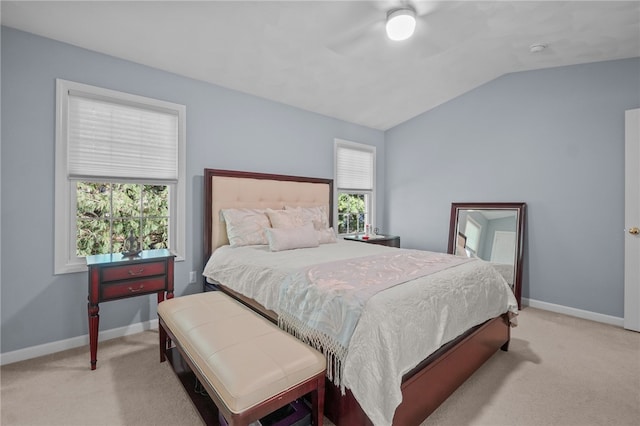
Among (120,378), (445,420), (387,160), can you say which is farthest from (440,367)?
(387,160)

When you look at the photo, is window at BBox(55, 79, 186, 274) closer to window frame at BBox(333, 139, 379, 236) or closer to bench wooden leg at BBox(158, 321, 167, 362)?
bench wooden leg at BBox(158, 321, 167, 362)

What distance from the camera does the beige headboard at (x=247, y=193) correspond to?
10.4 ft

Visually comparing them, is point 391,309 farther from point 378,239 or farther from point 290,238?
point 378,239

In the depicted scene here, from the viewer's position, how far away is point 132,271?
2.42m

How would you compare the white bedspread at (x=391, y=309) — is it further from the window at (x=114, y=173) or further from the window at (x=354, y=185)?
the window at (x=354, y=185)

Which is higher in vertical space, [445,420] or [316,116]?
[316,116]

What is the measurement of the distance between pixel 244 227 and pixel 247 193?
512 millimetres

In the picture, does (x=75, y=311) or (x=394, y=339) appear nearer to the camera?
(x=394, y=339)

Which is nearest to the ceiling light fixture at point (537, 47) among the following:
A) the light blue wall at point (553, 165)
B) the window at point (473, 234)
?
the light blue wall at point (553, 165)

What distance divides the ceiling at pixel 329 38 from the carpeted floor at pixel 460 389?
2.55 m

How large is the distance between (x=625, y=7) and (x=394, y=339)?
3.11m

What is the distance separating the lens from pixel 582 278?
335 centimetres

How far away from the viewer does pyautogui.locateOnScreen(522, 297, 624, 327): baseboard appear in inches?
124

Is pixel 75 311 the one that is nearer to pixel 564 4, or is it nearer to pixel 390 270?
pixel 390 270
